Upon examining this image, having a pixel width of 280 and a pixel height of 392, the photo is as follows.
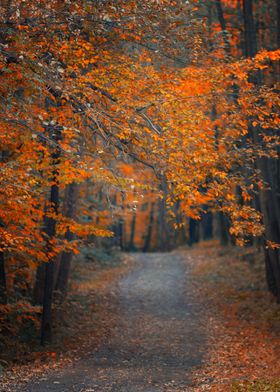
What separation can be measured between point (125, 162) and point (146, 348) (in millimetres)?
5270

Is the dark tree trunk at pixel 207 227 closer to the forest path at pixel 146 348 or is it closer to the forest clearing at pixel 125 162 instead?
the forest path at pixel 146 348

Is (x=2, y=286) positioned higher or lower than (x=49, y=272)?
lower

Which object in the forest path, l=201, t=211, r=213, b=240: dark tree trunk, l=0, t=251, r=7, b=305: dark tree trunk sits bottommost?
the forest path

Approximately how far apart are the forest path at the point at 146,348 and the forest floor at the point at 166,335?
23 millimetres

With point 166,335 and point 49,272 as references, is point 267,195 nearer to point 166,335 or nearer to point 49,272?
point 166,335

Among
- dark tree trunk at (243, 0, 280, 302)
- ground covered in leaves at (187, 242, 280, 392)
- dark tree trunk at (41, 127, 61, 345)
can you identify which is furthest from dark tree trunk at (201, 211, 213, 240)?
dark tree trunk at (41, 127, 61, 345)

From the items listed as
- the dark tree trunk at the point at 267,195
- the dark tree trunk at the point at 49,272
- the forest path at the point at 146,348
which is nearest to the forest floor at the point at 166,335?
the forest path at the point at 146,348

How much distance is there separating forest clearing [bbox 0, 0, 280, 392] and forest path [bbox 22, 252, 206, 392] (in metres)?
0.08

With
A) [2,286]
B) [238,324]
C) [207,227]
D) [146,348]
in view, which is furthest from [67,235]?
[207,227]

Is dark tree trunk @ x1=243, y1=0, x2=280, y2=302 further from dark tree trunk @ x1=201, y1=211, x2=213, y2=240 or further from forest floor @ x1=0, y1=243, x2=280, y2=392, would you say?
dark tree trunk @ x1=201, y1=211, x2=213, y2=240

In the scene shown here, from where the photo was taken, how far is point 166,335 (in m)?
16.9

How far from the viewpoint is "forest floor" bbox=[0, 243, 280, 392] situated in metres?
11.6

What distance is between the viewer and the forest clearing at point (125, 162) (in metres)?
11.0

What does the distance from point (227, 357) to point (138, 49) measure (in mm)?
8096
